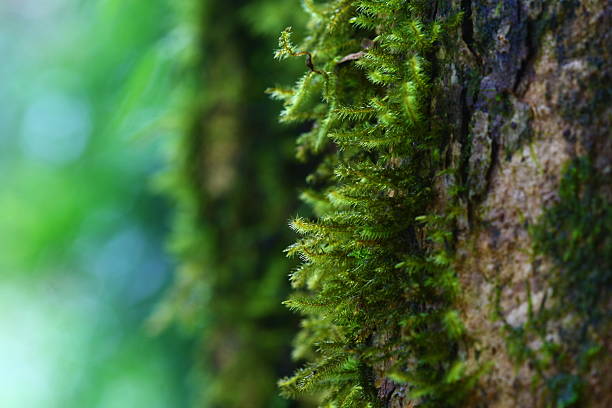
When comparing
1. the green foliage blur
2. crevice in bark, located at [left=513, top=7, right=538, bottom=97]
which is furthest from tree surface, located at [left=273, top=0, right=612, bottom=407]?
the green foliage blur

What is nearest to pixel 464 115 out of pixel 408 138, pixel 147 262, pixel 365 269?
pixel 408 138

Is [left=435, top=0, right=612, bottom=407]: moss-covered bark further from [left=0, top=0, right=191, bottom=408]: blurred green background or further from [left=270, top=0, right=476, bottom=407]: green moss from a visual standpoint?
[left=0, top=0, right=191, bottom=408]: blurred green background

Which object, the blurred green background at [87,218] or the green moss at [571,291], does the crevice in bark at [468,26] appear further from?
the blurred green background at [87,218]

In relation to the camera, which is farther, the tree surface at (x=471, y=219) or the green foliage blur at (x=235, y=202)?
the green foliage blur at (x=235, y=202)

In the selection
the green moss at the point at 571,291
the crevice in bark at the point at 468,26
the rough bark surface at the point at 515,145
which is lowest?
the green moss at the point at 571,291

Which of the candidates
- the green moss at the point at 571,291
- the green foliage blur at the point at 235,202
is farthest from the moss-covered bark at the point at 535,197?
the green foliage blur at the point at 235,202

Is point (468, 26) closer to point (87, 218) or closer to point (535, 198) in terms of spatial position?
point (535, 198)
